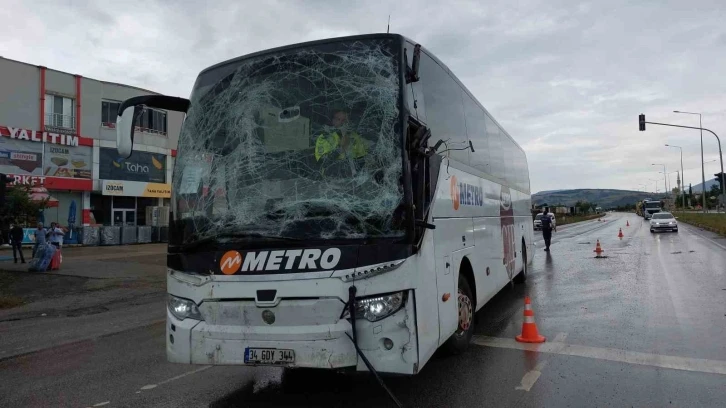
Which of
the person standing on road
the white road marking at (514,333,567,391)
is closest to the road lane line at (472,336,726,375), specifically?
the white road marking at (514,333,567,391)

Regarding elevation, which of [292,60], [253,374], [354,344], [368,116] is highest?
[292,60]

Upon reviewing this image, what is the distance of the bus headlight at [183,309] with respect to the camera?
436cm

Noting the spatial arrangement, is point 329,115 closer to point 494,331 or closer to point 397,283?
point 397,283

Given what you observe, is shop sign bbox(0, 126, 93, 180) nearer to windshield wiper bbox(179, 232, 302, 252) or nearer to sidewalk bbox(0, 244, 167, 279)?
sidewalk bbox(0, 244, 167, 279)

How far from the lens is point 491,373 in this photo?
5258mm

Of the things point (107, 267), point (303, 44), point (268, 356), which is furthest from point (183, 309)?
point (107, 267)

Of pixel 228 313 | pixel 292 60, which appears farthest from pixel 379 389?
pixel 292 60

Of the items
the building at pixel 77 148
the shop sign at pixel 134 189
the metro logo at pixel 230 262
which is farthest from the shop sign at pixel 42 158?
the metro logo at pixel 230 262

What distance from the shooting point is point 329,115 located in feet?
14.3

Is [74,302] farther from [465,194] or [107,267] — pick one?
[465,194]

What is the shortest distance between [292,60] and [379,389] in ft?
10.5

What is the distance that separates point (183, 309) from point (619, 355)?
4.75 m

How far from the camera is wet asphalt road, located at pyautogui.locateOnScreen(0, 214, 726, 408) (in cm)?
463

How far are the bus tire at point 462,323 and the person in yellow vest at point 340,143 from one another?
226cm
